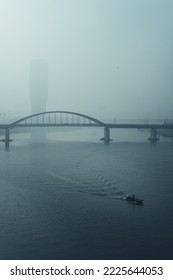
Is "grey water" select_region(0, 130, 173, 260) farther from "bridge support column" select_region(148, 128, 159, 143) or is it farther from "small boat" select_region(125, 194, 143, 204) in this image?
"bridge support column" select_region(148, 128, 159, 143)

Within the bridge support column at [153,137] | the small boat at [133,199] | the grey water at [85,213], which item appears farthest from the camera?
the bridge support column at [153,137]

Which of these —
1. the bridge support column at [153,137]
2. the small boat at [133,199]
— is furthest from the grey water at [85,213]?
the bridge support column at [153,137]

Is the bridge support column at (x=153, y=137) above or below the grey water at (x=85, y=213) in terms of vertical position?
below

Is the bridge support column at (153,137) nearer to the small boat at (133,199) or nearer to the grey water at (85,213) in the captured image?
the grey water at (85,213)

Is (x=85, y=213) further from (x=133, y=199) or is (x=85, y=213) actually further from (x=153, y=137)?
(x=153, y=137)

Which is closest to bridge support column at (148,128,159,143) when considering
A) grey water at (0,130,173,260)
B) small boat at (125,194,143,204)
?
grey water at (0,130,173,260)

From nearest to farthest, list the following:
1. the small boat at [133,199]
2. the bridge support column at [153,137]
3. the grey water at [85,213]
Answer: the grey water at [85,213] → the small boat at [133,199] → the bridge support column at [153,137]

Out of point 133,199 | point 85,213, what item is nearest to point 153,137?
point 133,199

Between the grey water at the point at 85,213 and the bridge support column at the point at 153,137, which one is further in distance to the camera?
the bridge support column at the point at 153,137
